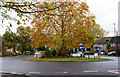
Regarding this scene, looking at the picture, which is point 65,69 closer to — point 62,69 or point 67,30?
point 62,69

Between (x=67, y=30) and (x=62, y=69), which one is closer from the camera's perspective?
(x=62, y=69)

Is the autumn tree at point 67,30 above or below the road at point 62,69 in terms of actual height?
above

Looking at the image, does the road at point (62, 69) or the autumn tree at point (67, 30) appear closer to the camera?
the road at point (62, 69)

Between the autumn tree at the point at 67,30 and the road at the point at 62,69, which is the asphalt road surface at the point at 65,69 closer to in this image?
the road at the point at 62,69

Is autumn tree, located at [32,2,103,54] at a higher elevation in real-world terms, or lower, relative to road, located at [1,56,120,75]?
higher

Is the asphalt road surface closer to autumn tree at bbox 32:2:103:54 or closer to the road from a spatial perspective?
the road

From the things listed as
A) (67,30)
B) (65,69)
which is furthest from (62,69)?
(67,30)

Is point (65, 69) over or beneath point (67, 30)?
beneath

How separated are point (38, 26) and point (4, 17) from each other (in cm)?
2093

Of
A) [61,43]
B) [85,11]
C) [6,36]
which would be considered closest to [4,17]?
[61,43]

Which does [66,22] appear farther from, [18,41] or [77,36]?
[18,41]

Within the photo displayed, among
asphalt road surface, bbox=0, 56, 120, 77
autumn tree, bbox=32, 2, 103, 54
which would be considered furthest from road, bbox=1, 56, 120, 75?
autumn tree, bbox=32, 2, 103, 54

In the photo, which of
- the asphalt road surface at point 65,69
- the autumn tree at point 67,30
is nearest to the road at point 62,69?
the asphalt road surface at point 65,69

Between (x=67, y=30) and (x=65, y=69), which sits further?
(x=67, y=30)
